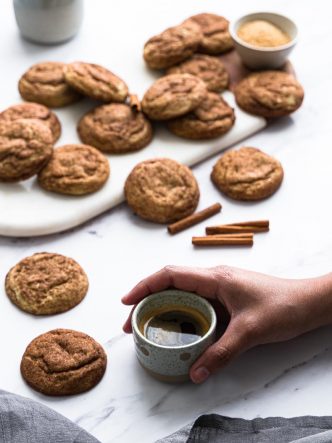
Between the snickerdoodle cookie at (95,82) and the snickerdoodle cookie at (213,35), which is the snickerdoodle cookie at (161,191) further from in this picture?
the snickerdoodle cookie at (213,35)

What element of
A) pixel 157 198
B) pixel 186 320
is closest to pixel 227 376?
pixel 186 320

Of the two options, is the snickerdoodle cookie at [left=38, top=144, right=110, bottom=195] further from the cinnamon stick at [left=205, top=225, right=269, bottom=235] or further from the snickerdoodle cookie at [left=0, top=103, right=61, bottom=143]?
the cinnamon stick at [left=205, top=225, right=269, bottom=235]

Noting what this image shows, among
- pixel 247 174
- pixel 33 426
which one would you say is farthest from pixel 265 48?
pixel 33 426

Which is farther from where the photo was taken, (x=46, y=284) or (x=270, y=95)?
(x=270, y=95)

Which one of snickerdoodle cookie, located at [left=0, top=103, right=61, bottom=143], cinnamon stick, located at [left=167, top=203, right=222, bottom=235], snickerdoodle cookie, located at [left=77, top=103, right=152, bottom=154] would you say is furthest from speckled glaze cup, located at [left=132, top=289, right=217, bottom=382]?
snickerdoodle cookie, located at [left=0, top=103, right=61, bottom=143]

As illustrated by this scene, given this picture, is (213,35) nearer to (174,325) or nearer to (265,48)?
(265,48)

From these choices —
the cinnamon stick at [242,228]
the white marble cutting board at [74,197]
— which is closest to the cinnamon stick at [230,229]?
the cinnamon stick at [242,228]
